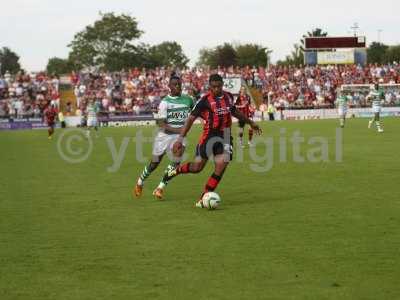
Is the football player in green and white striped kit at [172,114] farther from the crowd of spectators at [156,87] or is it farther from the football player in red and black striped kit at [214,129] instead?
the crowd of spectators at [156,87]

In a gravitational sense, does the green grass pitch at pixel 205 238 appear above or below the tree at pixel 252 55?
below

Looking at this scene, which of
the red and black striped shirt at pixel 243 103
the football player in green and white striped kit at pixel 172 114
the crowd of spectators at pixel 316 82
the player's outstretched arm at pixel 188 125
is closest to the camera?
the player's outstretched arm at pixel 188 125

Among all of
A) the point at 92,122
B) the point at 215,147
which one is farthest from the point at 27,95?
the point at 215,147

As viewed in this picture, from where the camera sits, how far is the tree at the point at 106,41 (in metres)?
113

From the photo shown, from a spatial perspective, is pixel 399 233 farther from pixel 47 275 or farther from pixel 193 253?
pixel 47 275

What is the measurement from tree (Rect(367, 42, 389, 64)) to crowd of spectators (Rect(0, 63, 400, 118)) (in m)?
66.5

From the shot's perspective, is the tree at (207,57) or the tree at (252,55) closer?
the tree at (252,55)

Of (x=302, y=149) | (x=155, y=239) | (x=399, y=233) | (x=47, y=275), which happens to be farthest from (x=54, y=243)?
(x=302, y=149)


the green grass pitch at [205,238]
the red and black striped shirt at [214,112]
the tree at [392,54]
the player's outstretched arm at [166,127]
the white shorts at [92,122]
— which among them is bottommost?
the white shorts at [92,122]

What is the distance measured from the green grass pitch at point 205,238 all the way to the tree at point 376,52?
390 feet

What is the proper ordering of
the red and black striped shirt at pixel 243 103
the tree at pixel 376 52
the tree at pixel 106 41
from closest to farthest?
1. the red and black striped shirt at pixel 243 103
2. the tree at pixel 106 41
3. the tree at pixel 376 52

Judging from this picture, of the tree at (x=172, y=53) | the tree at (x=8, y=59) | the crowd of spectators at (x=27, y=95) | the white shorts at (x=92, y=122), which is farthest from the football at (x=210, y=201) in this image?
the tree at (x=8, y=59)

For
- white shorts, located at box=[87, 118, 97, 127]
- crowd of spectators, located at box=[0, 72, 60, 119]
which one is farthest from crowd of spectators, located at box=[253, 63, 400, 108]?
white shorts, located at box=[87, 118, 97, 127]

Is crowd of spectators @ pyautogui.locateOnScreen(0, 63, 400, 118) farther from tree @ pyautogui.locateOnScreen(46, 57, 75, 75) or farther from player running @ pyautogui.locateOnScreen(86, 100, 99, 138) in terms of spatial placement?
tree @ pyautogui.locateOnScreen(46, 57, 75, 75)
